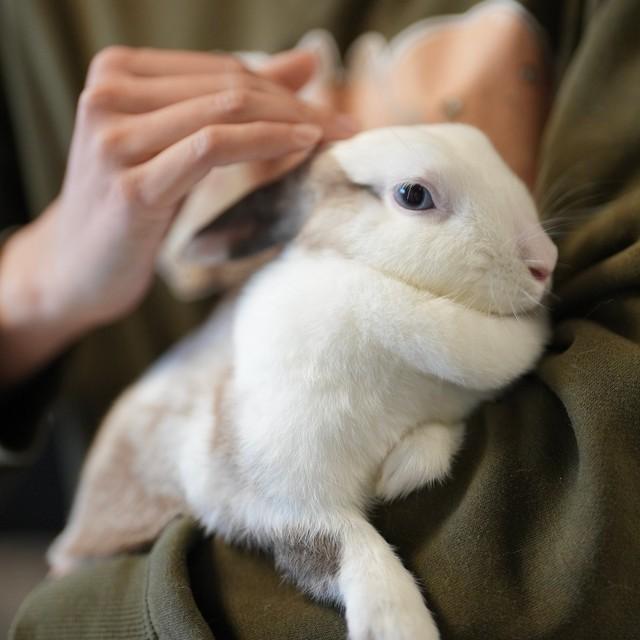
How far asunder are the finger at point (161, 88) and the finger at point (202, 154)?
9cm

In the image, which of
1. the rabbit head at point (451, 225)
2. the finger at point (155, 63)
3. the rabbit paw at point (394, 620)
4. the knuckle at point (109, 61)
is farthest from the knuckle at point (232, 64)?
the rabbit paw at point (394, 620)

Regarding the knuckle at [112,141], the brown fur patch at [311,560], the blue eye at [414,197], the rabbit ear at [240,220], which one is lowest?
A: the brown fur patch at [311,560]

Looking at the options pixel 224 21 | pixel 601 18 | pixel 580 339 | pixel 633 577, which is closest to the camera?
pixel 633 577

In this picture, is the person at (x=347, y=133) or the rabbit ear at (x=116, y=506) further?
the rabbit ear at (x=116, y=506)

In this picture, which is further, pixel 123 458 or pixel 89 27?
pixel 89 27

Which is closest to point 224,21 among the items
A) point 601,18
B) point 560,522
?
point 601,18

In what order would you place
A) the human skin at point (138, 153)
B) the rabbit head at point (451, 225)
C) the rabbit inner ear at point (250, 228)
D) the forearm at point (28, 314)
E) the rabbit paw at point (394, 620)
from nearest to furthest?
the rabbit paw at point (394, 620) → the rabbit head at point (451, 225) → the human skin at point (138, 153) → the rabbit inner ear at point (250, 228) → the forearm at point (28, 314)

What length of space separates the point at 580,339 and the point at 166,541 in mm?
521

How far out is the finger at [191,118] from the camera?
0.83m

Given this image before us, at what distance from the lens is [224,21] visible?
118cm

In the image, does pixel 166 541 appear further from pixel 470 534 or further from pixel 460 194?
pixel 460 194

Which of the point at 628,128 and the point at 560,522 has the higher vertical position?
the point at 628,128

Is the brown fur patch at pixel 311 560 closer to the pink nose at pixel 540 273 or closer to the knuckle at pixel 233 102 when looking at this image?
the pink nose at pixel 540 273

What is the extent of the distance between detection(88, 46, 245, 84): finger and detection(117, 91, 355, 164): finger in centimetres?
10
